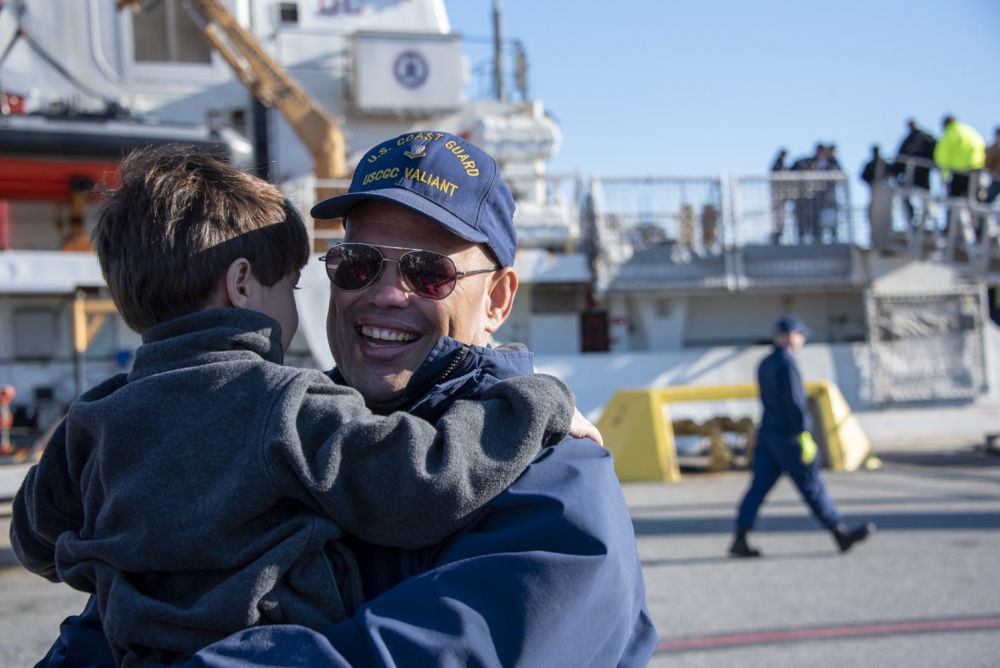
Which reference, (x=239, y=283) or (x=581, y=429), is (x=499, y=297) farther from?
(x=239, y=283)

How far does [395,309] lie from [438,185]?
0.92 feet

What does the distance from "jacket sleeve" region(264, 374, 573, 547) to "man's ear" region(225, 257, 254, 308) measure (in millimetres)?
247

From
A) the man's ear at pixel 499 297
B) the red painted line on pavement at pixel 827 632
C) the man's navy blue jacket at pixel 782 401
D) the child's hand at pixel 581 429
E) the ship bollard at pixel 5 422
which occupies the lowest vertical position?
the red painted line on pavement at pixel 827 632

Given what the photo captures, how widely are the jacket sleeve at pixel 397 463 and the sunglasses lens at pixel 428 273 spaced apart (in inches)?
15.8

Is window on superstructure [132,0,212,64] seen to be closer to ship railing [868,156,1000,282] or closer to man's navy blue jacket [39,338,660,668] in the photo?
ship railing [868,156,1000,282]

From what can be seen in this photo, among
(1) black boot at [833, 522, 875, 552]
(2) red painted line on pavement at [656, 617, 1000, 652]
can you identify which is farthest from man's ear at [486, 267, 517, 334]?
(1) black boot at [833, 522, 875, 552]

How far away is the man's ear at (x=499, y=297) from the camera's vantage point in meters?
1.82

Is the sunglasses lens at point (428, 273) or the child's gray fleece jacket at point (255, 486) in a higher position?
the sunglasses lens at point (428, 273)

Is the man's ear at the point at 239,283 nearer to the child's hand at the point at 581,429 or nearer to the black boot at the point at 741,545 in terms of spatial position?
the child's hand at the point at 581,429

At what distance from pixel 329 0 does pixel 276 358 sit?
1535 cm

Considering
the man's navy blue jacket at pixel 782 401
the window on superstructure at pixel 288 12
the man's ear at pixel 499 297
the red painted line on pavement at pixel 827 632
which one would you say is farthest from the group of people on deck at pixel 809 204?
the man's ear at pixel 499 297

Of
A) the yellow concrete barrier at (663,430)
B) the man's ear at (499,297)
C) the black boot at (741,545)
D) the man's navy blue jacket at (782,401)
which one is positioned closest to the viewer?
the man's ear at (499,297)

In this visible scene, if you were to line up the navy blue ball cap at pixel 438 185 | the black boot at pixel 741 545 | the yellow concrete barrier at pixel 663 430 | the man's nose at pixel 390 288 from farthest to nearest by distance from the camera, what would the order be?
1. the yellow concrete barrier at pixel 663 430
2. the black boot at pixel 741 545
3. the man's nose at pixel 390 288
4. the navy blue ball cap at pixel 438 185

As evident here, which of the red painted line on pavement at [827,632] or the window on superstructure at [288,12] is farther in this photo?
the window on superstructure at [288,12]
